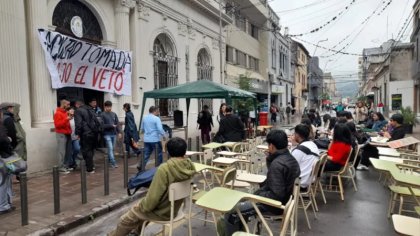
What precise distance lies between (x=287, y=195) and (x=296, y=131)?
163 cm

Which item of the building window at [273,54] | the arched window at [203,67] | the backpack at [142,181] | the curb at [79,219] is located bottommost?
the curb at [79,219]

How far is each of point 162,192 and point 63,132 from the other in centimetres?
526

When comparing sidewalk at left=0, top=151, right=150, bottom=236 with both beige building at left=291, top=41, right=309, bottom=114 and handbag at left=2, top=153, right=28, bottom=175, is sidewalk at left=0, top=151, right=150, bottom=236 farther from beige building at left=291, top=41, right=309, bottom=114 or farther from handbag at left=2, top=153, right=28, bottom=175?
beige building at left=291, top=41, right=309, bottom=114

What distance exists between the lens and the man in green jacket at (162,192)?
3.34 metres

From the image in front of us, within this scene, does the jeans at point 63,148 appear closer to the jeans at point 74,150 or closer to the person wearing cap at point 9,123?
the jeans at point 74,150

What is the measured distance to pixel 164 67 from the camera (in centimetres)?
1379

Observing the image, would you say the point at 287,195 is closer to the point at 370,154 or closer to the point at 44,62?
the point at 370,154

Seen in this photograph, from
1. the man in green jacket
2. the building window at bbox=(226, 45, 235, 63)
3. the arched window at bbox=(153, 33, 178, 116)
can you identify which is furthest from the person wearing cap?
the building window at bbox=(226, 45, 235, 63)

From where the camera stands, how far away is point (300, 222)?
4.80 m

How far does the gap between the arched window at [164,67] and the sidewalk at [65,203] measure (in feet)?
20.5

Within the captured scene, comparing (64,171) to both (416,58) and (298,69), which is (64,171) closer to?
(416,58)

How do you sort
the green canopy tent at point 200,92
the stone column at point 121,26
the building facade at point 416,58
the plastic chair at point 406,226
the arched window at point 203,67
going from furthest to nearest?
the building facade at point 416,58 < the arched window at point 203,67 < the stone column at point 121,26 < the green canopy tent at point 200,92 < the plastic chair at point 406,226

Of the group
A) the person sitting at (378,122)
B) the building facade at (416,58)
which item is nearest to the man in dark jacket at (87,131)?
the person sitting at (378,122)

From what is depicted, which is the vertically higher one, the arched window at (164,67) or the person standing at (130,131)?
the arched window at (164,67)
